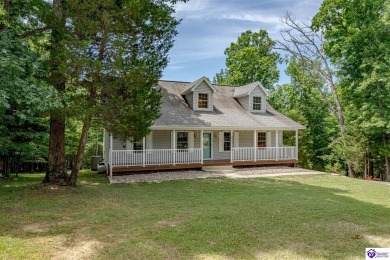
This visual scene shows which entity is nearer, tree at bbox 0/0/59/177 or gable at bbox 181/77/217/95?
Result: tree at bbox 0/0/59/177

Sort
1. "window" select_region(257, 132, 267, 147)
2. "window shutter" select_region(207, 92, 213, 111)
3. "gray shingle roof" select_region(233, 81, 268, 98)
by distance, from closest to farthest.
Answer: "window shutter" select_region(207, 92, 213, 111), "window" select_region(257, 132, 267, 147), "gray shingle roof" select_region(233, 81, 268, 98)

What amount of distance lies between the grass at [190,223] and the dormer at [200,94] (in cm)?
825

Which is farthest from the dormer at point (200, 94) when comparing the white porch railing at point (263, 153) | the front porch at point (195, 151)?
the white porch railing at point (263, 153)

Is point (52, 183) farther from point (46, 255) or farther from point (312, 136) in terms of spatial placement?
point (312, 136)

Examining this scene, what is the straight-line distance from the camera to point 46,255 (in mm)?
4508

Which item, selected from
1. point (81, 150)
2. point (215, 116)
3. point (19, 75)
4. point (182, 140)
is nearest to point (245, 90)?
point (215, 116)

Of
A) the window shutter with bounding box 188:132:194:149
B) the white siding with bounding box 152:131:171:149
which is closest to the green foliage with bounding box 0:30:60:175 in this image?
the white siding with bounding box 152:131:171:149

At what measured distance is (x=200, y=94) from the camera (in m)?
18.2

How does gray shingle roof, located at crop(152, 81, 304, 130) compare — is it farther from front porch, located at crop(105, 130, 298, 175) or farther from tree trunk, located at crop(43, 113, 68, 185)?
tree trunk, located at crop(43, 113, 68, 185)

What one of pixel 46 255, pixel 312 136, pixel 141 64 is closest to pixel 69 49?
pixel 141 64

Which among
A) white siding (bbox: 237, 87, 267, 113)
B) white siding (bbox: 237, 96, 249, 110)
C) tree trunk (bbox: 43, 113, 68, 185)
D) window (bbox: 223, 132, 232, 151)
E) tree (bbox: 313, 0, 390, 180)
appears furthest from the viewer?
white siding (bbox: 237, 96, 249, 110)

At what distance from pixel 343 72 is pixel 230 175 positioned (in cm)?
1256

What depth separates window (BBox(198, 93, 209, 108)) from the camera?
59.8ft

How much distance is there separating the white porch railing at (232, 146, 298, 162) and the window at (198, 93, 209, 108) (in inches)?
143
